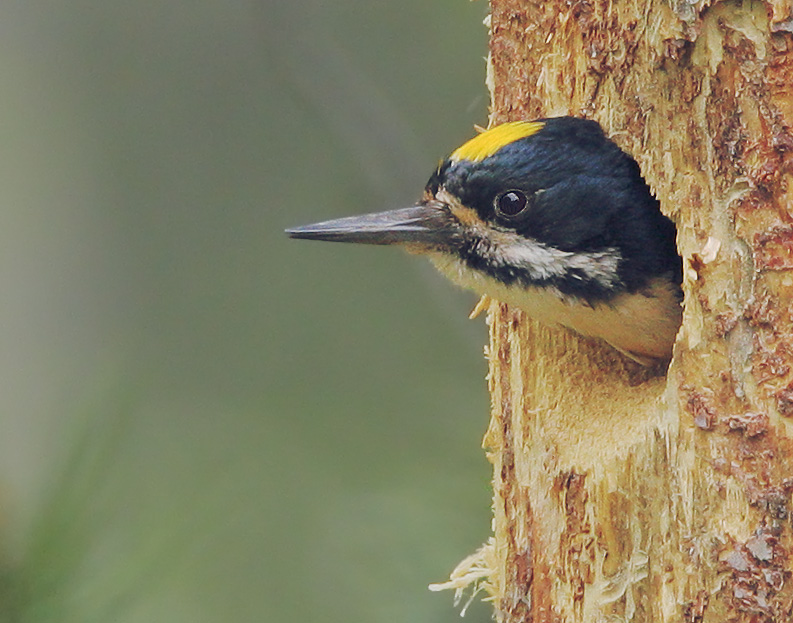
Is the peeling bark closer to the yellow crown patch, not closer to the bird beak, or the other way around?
the yellow crown patch

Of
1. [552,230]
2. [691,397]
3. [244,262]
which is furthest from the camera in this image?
[244,262]

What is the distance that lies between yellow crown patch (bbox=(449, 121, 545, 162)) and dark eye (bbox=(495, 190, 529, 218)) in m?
0.10

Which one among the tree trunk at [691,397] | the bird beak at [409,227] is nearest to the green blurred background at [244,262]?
the bird beak at [409,227]

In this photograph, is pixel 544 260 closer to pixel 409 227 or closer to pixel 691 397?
pixel 409 227

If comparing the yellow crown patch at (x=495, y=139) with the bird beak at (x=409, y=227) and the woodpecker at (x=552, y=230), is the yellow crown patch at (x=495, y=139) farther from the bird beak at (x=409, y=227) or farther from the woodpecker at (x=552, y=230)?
the bird beak at (x=409, y=227)

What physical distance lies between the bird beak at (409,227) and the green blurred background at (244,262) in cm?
142

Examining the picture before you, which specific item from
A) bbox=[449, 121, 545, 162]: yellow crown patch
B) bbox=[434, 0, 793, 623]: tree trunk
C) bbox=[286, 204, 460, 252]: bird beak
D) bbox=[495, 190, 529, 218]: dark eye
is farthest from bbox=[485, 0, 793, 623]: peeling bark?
bbox=[286, 204, 460, 252]: bird beak

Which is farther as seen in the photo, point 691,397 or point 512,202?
point 512,202

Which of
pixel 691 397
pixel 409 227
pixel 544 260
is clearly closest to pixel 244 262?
pixel 409 227

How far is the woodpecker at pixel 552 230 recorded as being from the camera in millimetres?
2525

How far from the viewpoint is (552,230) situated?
2.54 m

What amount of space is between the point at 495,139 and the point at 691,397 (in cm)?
76

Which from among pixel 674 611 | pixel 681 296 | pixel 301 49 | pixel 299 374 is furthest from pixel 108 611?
pixel 299 374

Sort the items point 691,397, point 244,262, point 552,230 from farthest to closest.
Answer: point 244,262
point 552,230
point 691,397
